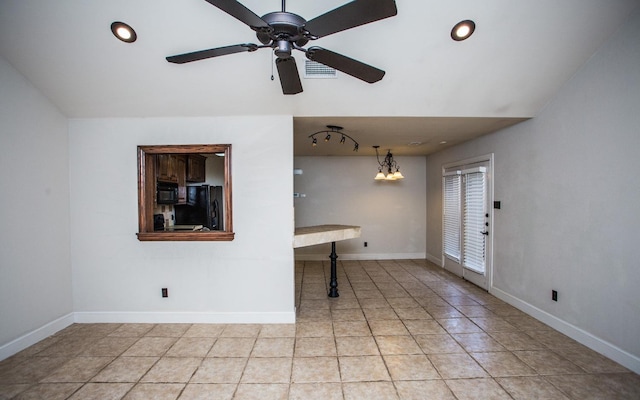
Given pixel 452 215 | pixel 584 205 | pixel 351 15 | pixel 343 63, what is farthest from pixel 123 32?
pixel 452 215

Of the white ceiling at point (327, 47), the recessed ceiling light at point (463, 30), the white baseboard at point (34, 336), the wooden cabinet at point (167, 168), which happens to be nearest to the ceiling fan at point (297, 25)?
the white ceiling at point (327, 47)

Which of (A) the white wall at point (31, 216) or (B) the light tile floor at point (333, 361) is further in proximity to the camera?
(A) the white wall at point (31, 216)

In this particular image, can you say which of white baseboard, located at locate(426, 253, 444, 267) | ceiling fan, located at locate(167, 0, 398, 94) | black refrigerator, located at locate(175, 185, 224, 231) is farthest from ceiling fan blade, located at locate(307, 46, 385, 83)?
white baseboard, located at locate(426, 253, 444, 267)

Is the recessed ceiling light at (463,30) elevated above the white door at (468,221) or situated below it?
above

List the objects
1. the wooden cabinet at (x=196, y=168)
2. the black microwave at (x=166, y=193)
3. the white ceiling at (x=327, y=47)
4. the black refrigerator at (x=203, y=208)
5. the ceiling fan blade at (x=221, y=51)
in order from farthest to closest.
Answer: the wooden cabinet at (x=196, y=168) < the black refrigerator at (x=203, y=208) < the black microwave at (x=166, y=193) < the white ceiling at (x=327, y=47) < the ceiling fan blade at (x=221, y=51)

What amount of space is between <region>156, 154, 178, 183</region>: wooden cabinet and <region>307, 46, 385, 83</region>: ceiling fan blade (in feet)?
10.1

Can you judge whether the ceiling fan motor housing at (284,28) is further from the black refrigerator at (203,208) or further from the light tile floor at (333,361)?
the black refrigerator at (203,208)

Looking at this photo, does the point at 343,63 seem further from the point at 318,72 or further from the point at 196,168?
the point at 196,168

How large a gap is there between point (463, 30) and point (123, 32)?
2.79 m

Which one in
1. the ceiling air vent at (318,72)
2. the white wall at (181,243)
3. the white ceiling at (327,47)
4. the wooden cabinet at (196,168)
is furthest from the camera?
the wooden cabinet at (196,168)

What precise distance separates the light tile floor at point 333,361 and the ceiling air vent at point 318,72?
8.52 ft

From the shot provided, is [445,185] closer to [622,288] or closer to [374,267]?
[374,267]

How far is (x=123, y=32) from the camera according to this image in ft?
8.06

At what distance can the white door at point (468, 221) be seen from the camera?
14.6 ft
